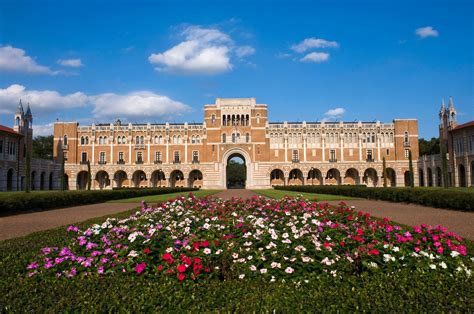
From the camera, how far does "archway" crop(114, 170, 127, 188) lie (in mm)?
68500

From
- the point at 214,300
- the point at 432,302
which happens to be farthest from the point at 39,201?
the point at 432,302

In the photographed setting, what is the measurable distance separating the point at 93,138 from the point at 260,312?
232ft

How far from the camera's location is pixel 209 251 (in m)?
5.53

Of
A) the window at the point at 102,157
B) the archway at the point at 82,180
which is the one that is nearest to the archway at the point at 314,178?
the window at the point at 102,157

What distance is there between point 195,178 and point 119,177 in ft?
47.8

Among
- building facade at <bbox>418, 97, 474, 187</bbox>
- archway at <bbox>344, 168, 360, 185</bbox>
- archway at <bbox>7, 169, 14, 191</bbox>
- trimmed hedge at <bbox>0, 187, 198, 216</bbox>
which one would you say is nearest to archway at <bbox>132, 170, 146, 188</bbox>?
archway at <bbox>7, 169, 14, 191</bbox>

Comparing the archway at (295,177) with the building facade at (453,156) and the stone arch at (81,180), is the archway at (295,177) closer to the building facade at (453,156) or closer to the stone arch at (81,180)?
the building facade at (453,156)

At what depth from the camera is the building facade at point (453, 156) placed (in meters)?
46.9

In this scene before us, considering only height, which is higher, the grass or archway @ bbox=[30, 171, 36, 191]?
archway @ bbox=[30, 171, 36, 191]

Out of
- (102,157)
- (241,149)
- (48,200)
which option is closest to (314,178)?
(241,149)

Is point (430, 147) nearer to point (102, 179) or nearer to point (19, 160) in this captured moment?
point (102, 179)

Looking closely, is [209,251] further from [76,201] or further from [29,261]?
[76,201]

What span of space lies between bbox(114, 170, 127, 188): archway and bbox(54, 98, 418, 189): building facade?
0.60 feet

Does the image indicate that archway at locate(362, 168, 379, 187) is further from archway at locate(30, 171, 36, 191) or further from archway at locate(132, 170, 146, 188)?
archway at locate(30, 171, 36, 191)
